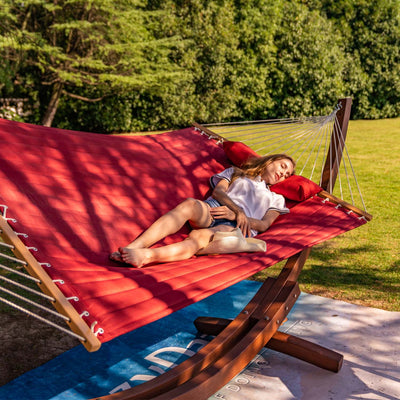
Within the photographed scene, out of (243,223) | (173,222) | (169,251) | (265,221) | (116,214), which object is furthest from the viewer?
(265,221)

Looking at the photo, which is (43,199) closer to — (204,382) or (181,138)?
(204,382)

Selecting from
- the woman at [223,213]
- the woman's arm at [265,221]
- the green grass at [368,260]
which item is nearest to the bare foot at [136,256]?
the woman at [223,213]

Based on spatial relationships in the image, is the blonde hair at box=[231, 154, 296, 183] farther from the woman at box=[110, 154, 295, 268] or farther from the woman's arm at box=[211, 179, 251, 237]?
the woman's arm at box=[211, 179, 251, 237]

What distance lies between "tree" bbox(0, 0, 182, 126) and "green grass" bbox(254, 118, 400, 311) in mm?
5477

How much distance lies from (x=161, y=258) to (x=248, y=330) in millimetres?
527

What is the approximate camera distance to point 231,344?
218 cm

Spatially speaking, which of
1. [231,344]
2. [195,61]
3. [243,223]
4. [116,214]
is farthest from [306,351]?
[195,61]

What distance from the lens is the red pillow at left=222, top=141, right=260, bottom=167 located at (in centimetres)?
329

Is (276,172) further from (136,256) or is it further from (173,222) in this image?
(136,256)

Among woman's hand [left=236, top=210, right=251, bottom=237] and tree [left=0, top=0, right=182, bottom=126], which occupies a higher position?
tree [left=0, top=0, right=182, bottom=126]

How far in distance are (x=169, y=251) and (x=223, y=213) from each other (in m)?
0.60

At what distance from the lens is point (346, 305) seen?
2.97m

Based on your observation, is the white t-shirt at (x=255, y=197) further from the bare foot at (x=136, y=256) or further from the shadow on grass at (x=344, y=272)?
the bare foot at (x=136, y=256)

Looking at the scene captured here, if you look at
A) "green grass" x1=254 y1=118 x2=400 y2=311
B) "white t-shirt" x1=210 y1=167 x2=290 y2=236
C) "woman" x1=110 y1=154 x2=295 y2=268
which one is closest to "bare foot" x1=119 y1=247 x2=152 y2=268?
"woman" x1=110 y1=154 x2=295 y2=268
